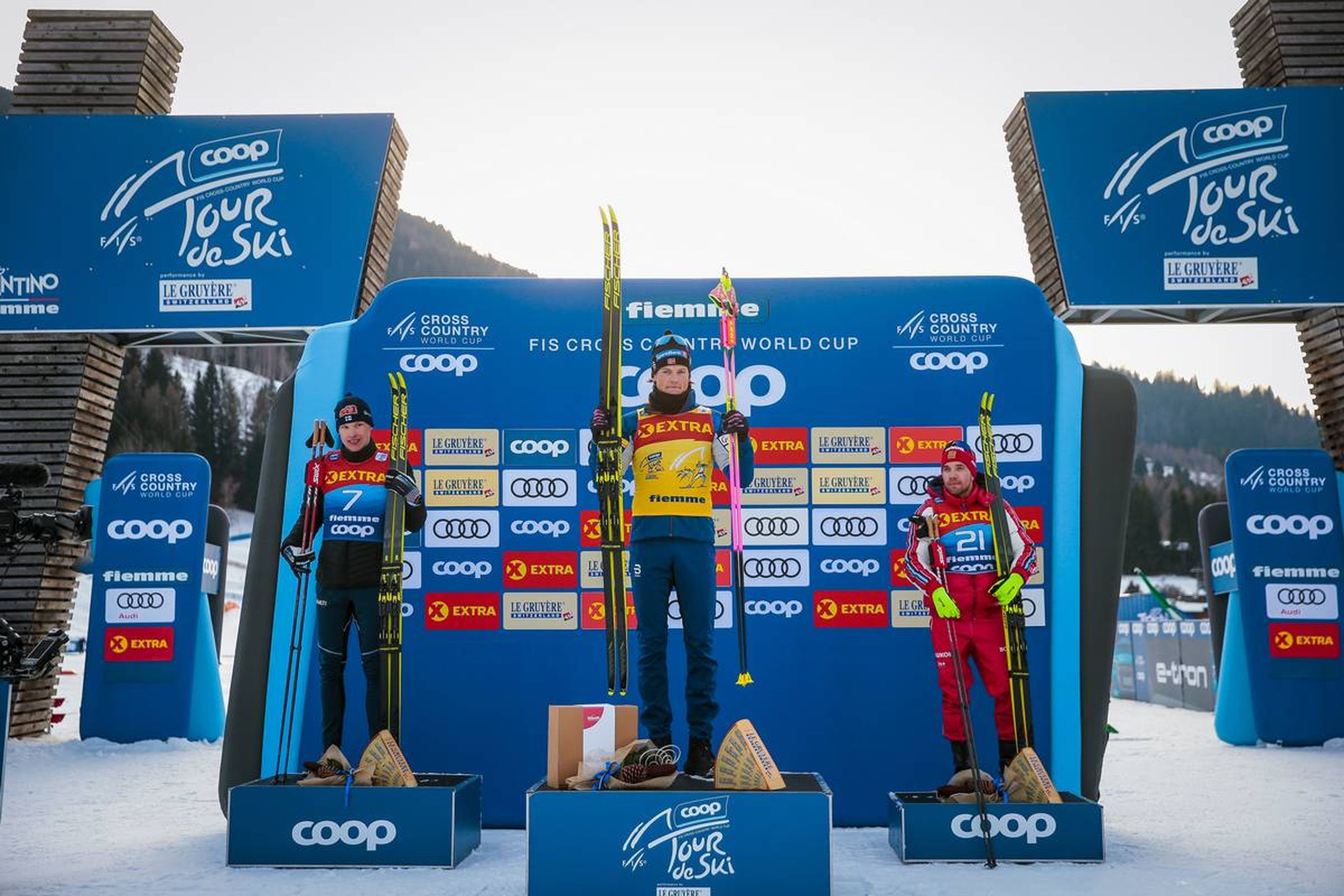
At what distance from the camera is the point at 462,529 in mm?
5363

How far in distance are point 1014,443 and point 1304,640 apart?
573 cm

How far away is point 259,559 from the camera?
5180 millimetres

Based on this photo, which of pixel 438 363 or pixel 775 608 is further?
pixel 438 363

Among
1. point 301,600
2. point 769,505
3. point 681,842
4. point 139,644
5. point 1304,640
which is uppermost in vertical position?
point 769,505

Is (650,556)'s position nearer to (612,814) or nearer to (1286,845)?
(612,814)

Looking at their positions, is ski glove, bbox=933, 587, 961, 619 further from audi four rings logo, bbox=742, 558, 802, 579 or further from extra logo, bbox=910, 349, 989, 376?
extra logo, bbox=910, 349, 989, 376

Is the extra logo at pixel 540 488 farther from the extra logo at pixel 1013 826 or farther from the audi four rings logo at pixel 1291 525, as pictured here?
the audi four rings logo at pixel 1291 525

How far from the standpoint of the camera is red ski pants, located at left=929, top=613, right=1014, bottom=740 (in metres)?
4.80

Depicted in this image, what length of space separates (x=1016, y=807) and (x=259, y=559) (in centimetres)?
372

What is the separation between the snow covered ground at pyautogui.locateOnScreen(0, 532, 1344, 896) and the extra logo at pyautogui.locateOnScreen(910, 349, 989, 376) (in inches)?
83.2

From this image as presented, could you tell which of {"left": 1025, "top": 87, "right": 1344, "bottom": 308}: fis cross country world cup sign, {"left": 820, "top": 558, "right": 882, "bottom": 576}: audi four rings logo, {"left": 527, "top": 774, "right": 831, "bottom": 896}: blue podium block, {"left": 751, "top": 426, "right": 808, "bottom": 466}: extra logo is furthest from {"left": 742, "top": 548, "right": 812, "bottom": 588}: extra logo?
{"left": 1025, "top": 87, "right": 1344, "bottom": 308}: fis cross country world cup sign

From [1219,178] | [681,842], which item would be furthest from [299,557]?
[1219,178]

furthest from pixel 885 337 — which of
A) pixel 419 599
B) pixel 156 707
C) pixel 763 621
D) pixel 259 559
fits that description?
pixel 156 707

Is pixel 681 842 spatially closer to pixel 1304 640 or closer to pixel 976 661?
pixel 976 661
